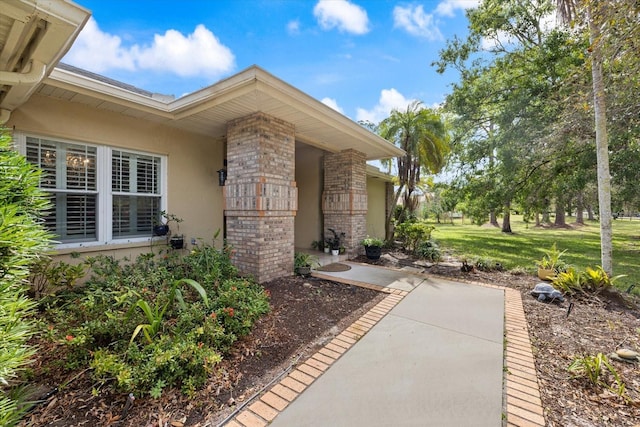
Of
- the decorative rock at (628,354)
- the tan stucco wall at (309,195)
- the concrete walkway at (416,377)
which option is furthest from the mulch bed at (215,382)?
the tan stucco wall at (309,195)

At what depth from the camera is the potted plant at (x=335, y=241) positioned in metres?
7.56

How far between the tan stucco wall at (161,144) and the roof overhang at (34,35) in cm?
115

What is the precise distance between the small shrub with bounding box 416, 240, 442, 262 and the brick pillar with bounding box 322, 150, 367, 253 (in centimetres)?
181

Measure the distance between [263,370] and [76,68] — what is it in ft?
23.5

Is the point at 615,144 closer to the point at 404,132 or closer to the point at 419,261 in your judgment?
the point at 404,132

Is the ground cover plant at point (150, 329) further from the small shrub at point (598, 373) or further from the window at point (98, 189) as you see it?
the small shrub at point (598, 373)

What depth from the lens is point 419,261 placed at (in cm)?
738

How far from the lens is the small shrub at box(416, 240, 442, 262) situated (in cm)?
753

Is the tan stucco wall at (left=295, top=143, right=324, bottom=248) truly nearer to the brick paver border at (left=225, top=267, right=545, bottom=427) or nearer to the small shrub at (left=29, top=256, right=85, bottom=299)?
the brick paver border at (left=225, top=267, right=545, bottom=427)

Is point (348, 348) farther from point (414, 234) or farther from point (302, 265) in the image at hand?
point (414, 234)

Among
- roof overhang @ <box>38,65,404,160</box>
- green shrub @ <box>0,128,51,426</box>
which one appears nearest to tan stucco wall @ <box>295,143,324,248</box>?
roof overhang @ <box>38,65,404,160</box>

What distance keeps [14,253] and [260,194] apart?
3535 millimetres

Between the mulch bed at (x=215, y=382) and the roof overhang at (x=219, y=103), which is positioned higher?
the roof overhang at (x=219, y=103)

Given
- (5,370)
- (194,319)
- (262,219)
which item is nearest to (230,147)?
(262,219)
